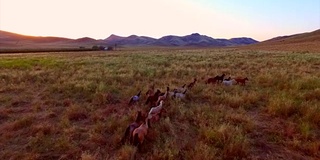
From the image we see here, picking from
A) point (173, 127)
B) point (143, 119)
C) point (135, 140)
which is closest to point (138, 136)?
point (135, 140)

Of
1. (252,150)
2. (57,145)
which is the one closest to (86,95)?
(57,145)

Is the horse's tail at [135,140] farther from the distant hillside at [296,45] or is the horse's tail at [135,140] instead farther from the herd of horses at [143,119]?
the distant hillside at [296,45]

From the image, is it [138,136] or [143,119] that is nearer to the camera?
[138,136]

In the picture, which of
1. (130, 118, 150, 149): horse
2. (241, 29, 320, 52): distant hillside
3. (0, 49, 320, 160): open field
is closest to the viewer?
(0, 49, 320, 160): open field

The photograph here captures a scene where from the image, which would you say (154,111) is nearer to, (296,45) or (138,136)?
(138,136)

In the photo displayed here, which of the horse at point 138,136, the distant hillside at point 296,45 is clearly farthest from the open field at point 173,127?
the distant hillside at point 296,45

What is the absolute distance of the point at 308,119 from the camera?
21.2 ft

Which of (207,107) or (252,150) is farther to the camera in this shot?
(207,107)

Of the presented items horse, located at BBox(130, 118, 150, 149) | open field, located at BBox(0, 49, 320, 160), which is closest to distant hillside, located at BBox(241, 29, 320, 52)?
open field, located at BBox(0, 49, 320, 160)

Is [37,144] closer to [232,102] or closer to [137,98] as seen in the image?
[137,98]

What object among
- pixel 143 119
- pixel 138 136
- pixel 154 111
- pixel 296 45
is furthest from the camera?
pixel 296 45

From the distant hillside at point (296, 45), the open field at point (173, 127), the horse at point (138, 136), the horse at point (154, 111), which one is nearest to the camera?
the open field at point (173, 127)

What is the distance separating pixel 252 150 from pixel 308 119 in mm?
2238

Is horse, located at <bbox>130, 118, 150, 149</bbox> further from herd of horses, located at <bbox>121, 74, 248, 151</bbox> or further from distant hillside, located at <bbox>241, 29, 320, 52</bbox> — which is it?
distant hillside, located at <bbox>241, 29, 320, 52</bbox>
